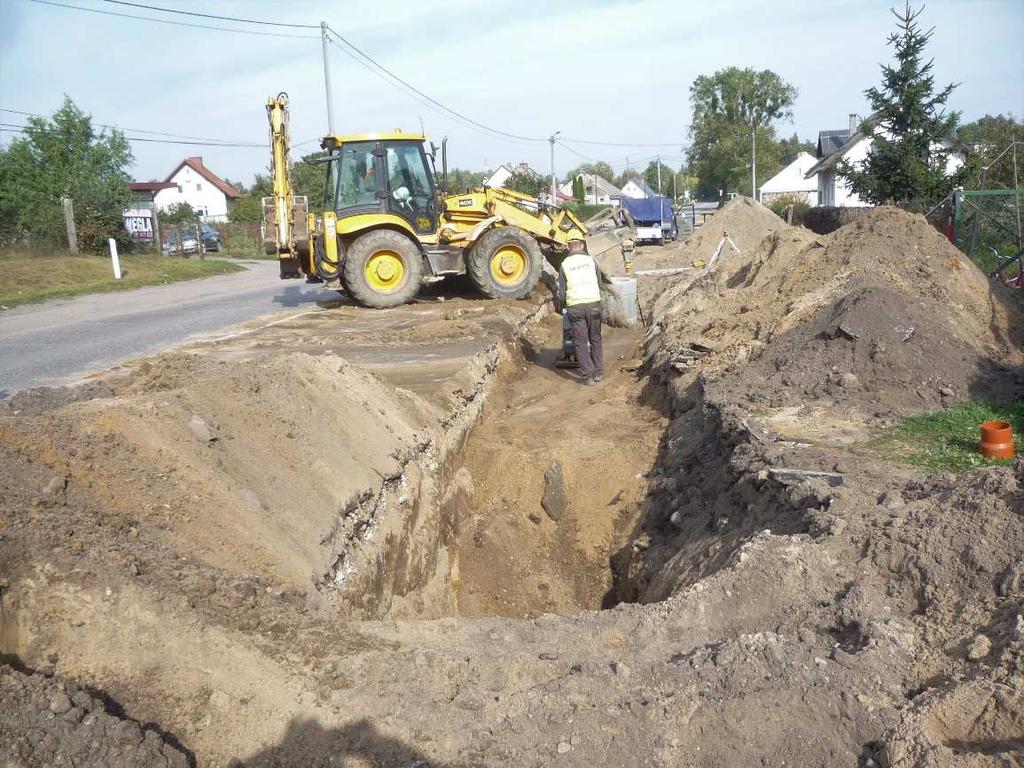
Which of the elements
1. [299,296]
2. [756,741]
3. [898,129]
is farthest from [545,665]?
[898,129]

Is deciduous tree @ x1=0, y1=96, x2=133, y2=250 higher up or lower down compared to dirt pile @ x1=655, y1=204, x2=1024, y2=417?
higher up

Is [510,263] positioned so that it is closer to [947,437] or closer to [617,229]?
[617,229]

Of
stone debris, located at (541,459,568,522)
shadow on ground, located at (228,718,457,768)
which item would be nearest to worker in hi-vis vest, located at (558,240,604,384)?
stone debris, located at (541,459,568,522)

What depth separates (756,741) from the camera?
10.3 ft

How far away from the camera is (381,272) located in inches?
574

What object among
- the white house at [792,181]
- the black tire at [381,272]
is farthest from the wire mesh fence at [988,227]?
the white house at [792,181]

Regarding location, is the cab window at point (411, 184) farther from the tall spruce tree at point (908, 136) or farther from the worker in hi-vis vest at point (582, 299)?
the tall spruce tree at point (908, 136)

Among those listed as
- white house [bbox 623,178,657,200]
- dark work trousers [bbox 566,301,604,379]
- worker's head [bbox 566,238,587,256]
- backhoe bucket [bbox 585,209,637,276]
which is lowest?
dark work trousers [bbox 566,301,604,379]

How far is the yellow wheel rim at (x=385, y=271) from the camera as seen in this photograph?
1450 cm

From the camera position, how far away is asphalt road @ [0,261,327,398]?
400 inches

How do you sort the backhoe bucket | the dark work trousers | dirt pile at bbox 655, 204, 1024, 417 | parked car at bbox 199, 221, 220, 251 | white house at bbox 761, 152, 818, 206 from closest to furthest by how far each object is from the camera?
1. dirt pile at bbox 655, 204, 1024, 417
2. the dark work trousers
3. the backhoe bucket
4. parked car at bbox 199, 221, 220, 251
5. white house at bbox 761, 152, 818, 206

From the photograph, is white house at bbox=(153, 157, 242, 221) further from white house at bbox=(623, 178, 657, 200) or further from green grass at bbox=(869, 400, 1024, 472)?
green grass at bbox=(869, 400, 1024, 472)

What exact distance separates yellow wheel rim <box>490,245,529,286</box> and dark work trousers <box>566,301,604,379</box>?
153 inches

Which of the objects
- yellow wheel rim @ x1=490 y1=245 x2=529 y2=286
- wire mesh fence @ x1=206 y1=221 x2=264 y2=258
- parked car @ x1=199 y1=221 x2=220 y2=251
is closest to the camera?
yellow wheel rim @ x1=490 y1=245 x2=529 y2=286
